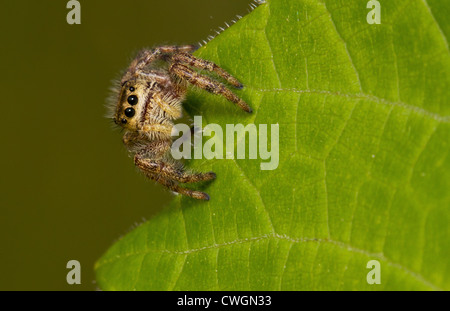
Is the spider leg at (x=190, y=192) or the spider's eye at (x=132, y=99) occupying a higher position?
the spider's eye at (x=132, y=99)

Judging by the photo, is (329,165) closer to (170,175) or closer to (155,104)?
(170,175)

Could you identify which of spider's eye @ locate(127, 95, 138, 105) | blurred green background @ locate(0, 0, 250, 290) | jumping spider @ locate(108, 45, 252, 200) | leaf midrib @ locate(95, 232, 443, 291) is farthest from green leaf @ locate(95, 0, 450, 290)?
blurred green background @ locate(0, 0, 250, 290)

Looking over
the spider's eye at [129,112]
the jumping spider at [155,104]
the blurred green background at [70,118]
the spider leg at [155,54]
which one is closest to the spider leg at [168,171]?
the jumping spider at [155,104]

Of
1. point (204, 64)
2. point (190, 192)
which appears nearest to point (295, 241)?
point (190, 192)

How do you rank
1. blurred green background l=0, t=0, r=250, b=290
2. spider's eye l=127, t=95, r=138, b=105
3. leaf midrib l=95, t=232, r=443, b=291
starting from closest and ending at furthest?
leaf midrib l=95, t=232, r=443, b=291 → spider's eye l=127, t=95, r=138, b=105 → blurred green background l=0, t=0, r=250, b=290

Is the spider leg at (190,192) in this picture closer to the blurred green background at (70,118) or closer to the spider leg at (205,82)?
the spider leg at (205,82)

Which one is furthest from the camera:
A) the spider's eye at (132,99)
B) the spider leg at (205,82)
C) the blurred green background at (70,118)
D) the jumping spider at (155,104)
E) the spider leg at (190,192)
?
the blurred green background at (70,118)

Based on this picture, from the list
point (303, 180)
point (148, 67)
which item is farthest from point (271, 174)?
point (148, 67)

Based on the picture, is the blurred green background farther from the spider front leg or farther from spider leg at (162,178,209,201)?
spider leg at (162,178,209,201)
